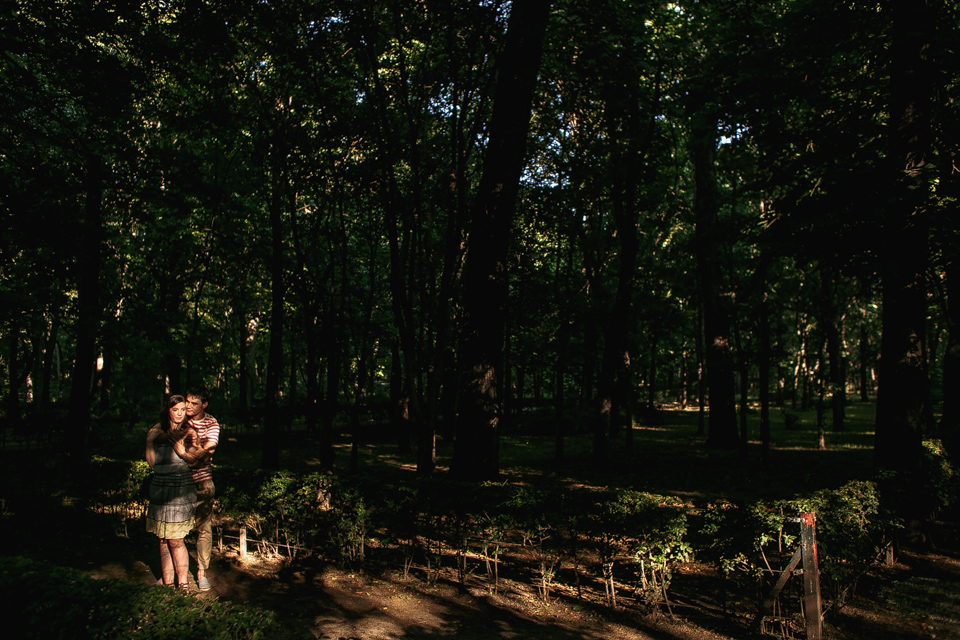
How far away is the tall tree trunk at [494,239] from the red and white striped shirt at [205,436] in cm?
369

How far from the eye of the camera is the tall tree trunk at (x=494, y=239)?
28.3 ft

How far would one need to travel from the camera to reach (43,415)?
63.7 ft

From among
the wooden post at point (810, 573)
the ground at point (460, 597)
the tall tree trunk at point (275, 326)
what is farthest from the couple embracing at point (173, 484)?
the tall tree trunk at point (275, 326)

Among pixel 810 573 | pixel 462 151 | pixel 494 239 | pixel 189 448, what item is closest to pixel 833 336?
pixel 494 239

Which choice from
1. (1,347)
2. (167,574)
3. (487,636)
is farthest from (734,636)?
(1,347)

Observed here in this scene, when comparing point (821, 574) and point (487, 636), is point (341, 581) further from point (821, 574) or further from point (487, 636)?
point (821, 574)

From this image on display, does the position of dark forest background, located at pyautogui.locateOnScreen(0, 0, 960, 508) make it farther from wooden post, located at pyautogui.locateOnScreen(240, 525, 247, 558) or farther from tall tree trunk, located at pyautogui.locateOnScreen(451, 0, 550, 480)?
wooden post, located at pyautogui.locateOnScreen(240, 525, 247, 558)

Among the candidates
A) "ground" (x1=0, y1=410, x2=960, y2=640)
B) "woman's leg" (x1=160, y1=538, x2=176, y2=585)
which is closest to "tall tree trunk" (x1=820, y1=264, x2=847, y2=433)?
"ground" (x1=0, y1=410, x2=960, y2=640)

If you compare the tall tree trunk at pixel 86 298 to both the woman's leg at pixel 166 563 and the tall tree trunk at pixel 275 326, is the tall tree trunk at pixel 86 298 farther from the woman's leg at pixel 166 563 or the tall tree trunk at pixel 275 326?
the woman's leg at pixel 166 563

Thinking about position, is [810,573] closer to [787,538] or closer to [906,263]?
[787,538]

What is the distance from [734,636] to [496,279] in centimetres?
545

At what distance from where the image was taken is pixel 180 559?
5.34 metres

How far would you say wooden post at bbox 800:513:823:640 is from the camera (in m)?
4.66

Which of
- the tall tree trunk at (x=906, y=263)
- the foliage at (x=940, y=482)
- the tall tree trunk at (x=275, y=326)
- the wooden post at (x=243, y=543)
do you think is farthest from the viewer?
the tall tree trunk at (x=275, y=326)
